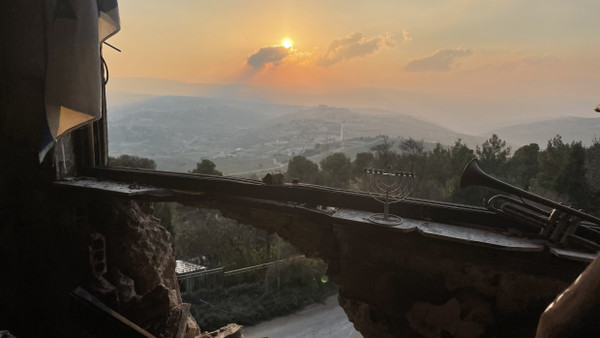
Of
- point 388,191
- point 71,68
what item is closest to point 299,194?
point 388,191

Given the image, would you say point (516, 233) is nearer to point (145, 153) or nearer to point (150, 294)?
point (150, 294)

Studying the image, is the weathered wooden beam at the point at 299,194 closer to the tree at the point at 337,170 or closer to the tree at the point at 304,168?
the tree at the point at 304,168

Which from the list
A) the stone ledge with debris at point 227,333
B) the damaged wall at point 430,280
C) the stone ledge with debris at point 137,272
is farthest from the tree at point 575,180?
the stone ledge with debris at point 137,272

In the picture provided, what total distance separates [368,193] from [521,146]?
8.97 meters

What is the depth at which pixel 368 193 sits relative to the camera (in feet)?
11.6

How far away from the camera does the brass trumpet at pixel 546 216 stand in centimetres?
265

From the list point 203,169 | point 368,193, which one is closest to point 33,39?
point 368,193

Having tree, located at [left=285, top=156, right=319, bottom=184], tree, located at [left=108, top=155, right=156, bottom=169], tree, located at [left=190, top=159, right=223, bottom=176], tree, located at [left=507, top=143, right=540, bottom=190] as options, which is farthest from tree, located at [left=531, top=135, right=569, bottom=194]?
tree, located at [left=108, top=155, right=156, bottom=169]

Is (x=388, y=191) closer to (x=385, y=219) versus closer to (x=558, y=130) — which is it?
(x=385, y=219)

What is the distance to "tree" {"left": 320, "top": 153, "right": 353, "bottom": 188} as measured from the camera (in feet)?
36.7

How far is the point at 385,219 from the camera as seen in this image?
3.20m

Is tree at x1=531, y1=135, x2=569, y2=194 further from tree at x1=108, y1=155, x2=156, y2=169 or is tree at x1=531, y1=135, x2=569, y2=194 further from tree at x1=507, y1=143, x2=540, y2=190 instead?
tree at x1=108, y1=155, x2=156, y2=169

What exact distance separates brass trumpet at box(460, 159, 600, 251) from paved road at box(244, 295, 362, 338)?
27.3 feet

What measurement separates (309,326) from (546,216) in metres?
9.17
